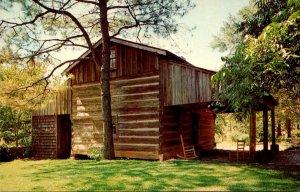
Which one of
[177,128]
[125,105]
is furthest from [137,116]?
[177,128]

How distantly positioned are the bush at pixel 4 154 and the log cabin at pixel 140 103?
8.99 ft

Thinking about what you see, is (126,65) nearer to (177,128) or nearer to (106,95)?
(106,95)

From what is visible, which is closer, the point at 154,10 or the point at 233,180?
the point at 233,180

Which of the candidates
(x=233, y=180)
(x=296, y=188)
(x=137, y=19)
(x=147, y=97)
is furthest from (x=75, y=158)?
(x=296, y=188)

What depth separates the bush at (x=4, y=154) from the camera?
64.2 feet

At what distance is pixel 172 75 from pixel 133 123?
→ 3.44 meters

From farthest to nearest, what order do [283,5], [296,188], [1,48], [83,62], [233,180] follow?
1. [83,62]
2. [1,48]
3. [283,5]
4. [233,180]
5. [296,188]

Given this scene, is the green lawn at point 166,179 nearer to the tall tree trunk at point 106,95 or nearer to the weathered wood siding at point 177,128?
the tall tree trunk at point 106,95

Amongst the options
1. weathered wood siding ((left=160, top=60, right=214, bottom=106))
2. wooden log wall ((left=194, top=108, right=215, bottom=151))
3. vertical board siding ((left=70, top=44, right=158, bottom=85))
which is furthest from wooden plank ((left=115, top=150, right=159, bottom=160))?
wooden log wall ((left=194, top=108, right=215, bottom=151))

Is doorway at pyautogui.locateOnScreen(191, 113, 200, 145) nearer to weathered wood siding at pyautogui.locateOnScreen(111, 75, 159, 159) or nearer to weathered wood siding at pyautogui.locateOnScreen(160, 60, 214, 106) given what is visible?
weathered wood siding at pyautogui.locateOnScreen(111, 75, 159, 159)

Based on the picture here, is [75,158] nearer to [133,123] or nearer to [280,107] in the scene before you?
[133,123]

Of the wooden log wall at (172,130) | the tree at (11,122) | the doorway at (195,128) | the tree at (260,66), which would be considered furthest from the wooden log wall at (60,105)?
the tree at (260,66)

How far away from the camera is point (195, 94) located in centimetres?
1445

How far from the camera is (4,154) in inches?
777
